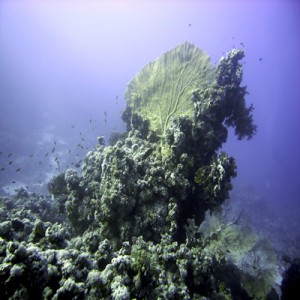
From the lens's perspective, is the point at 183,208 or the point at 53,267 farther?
the point at 183,208

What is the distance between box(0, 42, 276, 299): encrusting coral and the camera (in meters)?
3.77

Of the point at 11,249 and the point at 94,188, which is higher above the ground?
the point at 94,188

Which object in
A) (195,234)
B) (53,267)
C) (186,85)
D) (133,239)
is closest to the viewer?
(53,267)

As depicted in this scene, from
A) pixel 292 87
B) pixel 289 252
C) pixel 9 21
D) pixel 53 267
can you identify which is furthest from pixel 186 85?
pixel 9 21

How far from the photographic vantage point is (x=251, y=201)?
34.7 meters

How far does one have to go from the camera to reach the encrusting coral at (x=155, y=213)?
3.77 metres

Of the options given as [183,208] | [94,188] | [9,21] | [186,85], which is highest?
[9,21]

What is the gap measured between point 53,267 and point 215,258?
468cm

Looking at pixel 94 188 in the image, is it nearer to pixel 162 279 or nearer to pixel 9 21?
pixel 162 279

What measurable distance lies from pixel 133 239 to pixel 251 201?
32897 millimetres

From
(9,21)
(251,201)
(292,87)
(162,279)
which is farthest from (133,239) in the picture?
(9,21)

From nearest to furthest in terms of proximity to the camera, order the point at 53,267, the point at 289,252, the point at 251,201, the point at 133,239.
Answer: the point at 53,267 → the point at 133,239 → the point at 289,252 → the point at 251,201

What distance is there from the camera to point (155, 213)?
619 cm

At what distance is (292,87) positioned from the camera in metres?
136
